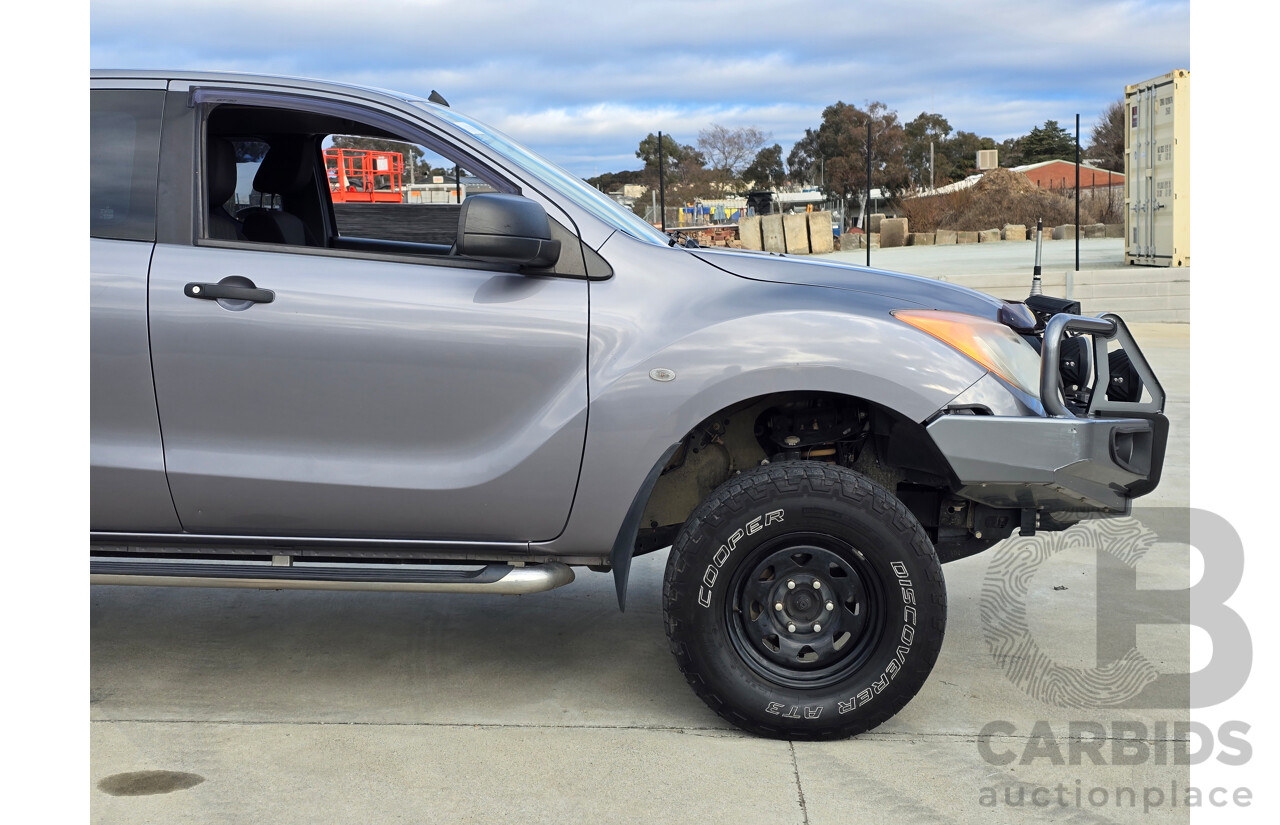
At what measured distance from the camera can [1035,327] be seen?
399cm

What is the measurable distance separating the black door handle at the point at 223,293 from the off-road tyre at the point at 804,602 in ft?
4.80

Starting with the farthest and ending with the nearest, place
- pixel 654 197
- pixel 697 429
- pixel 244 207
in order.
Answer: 1. pixel 654 197
2. pixel 244 207
3. pixel 697 429

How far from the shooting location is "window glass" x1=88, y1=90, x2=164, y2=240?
3676 mm

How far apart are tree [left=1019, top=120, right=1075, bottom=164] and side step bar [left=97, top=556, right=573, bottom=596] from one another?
85.6m

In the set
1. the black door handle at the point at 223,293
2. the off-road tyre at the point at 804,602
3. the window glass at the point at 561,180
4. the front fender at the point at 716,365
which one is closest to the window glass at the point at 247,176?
the black door handle at the point at 223,293

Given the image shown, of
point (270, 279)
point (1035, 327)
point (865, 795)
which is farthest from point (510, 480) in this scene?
point (1035, 327)

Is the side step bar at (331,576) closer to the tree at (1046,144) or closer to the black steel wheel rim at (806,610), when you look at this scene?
the black steel wheel rim at (806,610)

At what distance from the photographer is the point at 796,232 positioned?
1165 inches

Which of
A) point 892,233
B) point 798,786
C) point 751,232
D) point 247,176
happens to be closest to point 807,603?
point 798,786

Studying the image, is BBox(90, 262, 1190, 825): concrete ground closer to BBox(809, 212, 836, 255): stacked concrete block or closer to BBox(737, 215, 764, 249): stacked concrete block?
BBox(737, 215, 764, 249): stacked concrete block

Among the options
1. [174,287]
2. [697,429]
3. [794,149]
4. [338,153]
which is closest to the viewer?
[174,287]

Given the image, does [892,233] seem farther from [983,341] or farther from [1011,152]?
[1011,152]

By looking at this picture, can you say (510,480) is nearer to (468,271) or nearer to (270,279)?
(468,271)

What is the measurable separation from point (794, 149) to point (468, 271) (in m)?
67.8
